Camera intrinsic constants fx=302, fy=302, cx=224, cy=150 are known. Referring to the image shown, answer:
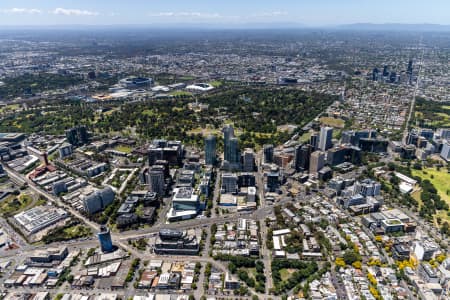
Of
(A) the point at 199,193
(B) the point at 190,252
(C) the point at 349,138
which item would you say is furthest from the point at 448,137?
(B) the point at 190,252

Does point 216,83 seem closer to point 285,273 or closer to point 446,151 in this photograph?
point 446,151

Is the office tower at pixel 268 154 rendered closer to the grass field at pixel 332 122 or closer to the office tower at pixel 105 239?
the office tower at pixel 105 239

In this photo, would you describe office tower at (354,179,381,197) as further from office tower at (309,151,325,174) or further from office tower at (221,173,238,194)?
office tower at (221,173,238,194)

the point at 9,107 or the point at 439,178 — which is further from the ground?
the point at 9,107

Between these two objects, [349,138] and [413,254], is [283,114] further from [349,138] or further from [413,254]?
[413,254]

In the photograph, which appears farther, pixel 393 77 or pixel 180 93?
pixel 393 77

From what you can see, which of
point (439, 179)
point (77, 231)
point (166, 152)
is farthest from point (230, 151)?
point (439, 179)
